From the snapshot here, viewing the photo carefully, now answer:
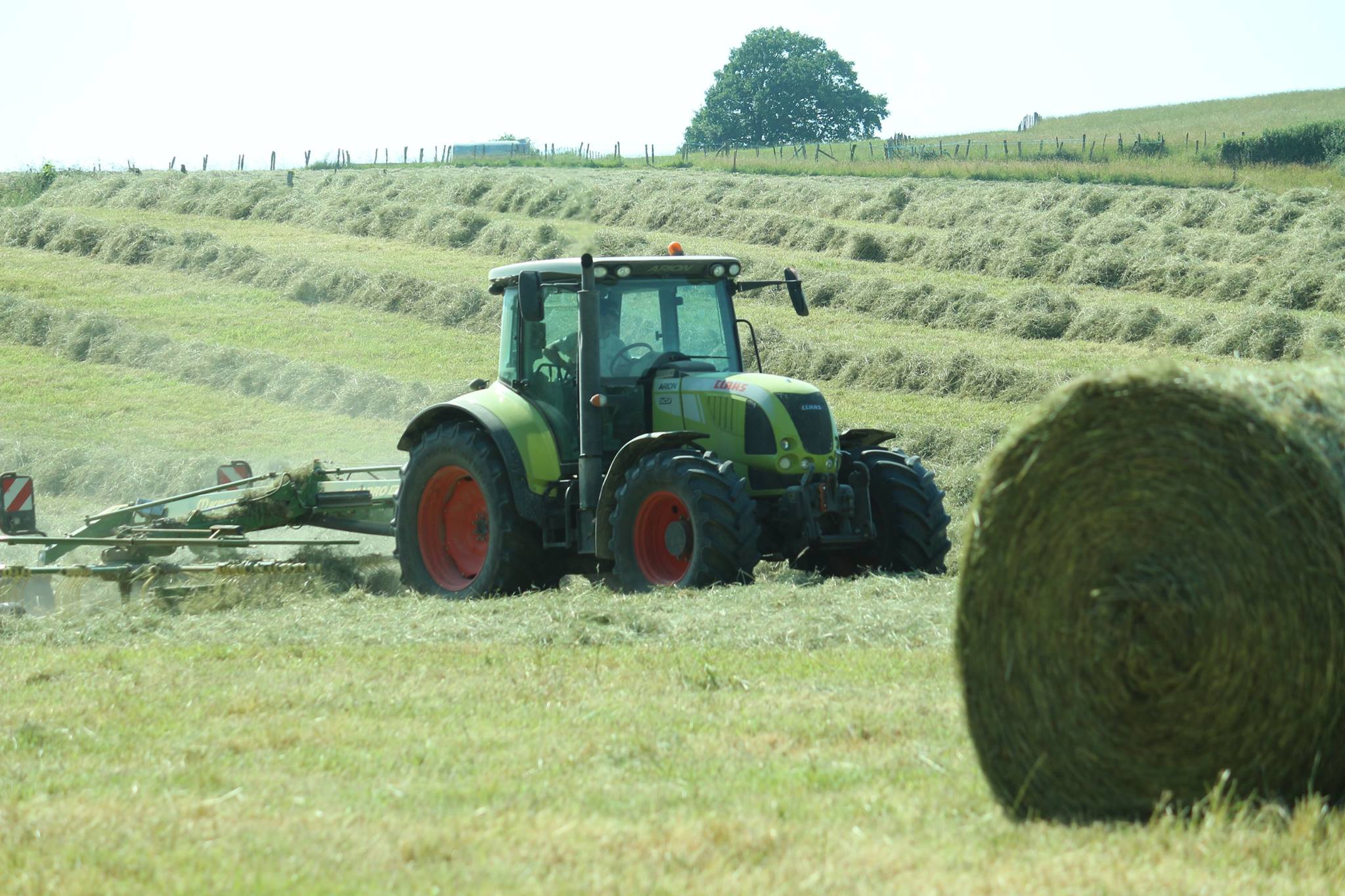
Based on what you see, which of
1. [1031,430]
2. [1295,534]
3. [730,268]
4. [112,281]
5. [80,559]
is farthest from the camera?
[112,281]

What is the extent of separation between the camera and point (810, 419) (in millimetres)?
9312

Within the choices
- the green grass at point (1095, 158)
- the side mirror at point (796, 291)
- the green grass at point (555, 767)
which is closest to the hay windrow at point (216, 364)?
the side mirror at point (796, 291)

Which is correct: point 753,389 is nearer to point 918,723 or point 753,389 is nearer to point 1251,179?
point 918,723

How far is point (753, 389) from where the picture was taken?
937 cm

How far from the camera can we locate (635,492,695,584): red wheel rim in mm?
9148

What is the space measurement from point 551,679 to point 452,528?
13.5 feet

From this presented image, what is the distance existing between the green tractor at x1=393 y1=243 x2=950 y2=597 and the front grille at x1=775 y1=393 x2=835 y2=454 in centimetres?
1

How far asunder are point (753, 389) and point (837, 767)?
4.58 metres

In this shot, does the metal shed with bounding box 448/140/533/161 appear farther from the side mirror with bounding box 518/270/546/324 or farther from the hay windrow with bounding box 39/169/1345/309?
the side mirror with bounding box 518/270/546/324

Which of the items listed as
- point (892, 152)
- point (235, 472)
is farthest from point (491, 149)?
point (235, 472)

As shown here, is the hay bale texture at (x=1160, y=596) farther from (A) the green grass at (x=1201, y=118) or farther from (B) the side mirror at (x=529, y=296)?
(A) the green grass at (x=1201, y=118)

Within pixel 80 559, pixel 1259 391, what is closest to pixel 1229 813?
pixel 1259 391

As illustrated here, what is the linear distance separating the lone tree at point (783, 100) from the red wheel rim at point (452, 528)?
75353 mm

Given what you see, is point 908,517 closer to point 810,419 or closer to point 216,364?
point 810,419
